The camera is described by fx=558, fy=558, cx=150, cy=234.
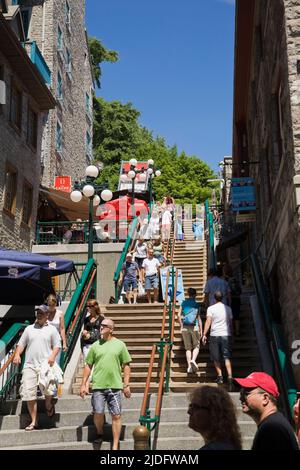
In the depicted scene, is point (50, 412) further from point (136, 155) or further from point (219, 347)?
point (136, 155)

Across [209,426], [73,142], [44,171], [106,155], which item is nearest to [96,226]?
[44,171]

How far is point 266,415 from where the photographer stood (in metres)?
3.58

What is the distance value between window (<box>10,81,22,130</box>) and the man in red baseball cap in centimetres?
1757

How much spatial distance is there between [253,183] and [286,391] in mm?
11230

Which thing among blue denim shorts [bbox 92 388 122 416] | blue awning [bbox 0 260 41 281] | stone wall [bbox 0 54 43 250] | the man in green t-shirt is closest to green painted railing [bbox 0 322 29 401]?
blue awning [bbox 0 260 41 281]

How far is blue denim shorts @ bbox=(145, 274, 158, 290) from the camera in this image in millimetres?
14695

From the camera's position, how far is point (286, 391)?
7.90 m

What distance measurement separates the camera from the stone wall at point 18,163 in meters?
18.7

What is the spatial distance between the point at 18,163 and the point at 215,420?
1808cm

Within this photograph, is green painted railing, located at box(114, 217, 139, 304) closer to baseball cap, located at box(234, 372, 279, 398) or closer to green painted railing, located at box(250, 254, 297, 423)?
green painted railing, located at box(250, 254, 297, 423)

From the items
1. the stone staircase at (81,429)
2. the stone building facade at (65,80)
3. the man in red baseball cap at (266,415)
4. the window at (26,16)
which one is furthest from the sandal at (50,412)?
the window at (26,16)

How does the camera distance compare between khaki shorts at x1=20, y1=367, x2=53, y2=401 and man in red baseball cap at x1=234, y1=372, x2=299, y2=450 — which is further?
khaki shorts at x1=20, y1=367, x2=53, y2=401

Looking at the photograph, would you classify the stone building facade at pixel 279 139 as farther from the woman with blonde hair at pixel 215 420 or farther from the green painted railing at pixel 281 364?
the woman with blonde hair at pixel 215 420

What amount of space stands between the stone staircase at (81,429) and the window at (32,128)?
15.0 meters
